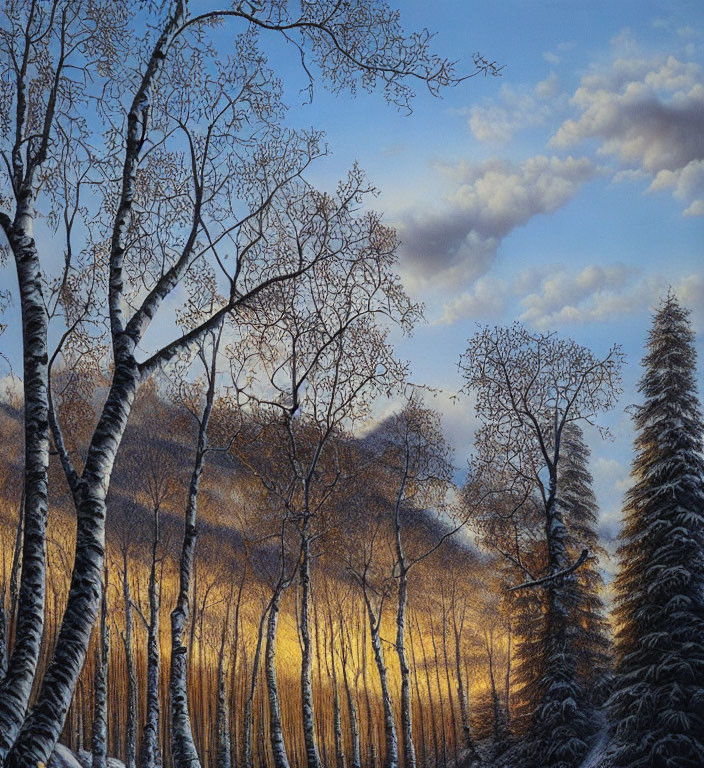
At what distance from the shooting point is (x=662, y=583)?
15.2 meters

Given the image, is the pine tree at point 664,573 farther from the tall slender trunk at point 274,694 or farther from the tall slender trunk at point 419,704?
the tall slender trunk at point 419,704

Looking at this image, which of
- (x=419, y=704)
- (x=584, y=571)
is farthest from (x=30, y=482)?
(x=419, y=704)

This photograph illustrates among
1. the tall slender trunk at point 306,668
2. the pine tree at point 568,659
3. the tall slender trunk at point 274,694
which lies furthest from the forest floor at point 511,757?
the tall slender trunk at point 274,694

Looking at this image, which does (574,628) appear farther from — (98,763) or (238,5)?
(238,5)

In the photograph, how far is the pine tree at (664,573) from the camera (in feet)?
45.8

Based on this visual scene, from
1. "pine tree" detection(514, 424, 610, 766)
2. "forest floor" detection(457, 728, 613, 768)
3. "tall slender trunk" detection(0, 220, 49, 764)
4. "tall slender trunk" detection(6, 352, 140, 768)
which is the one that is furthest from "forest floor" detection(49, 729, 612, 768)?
"tall slender trunk" detection(6, 352, 140, 768)

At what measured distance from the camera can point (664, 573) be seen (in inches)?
601

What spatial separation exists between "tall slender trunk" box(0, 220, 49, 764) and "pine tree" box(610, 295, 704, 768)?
41.5ft

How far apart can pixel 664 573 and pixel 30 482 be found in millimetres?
13581

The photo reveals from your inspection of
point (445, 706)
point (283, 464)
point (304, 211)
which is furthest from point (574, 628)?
point (445, 706)

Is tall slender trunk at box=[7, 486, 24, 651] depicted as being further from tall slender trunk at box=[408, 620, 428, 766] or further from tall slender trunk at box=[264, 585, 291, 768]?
tall slender trunk at box=[408, 620, 428, 766]

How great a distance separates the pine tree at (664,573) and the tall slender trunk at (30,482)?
12.6 meters

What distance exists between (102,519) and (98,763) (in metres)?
15.9

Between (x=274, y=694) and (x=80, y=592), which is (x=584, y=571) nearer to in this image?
(x=274, y=694)
